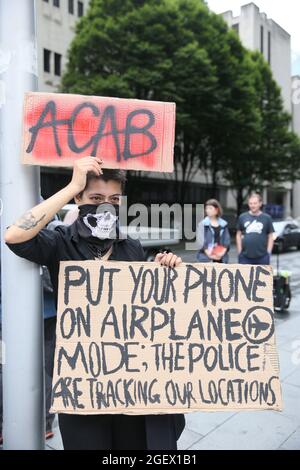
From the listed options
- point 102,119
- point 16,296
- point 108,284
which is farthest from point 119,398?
point 102,119

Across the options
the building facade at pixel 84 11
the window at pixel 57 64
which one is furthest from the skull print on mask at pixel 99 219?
the window at pixel 57 64

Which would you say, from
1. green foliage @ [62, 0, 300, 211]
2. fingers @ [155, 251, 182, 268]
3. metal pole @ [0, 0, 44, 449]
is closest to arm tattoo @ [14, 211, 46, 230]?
metal pole @ [0, 0, 44, 449]

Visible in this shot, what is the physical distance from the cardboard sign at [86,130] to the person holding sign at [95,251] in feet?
0.28

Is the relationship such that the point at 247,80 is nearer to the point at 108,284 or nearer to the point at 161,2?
the point at 161,2

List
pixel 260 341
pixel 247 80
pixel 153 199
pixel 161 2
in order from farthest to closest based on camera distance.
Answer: pixel 153 199 → pixel 247 80 → pixel 161 2 → pixel 260 341

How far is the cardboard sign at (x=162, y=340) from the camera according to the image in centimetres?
181

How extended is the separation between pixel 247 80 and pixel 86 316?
20136 millimetres

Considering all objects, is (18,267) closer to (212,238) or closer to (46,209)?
(46,209)

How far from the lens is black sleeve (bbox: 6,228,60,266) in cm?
171

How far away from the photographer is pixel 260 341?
1915 millimetres

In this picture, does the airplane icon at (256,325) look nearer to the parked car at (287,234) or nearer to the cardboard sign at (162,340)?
the cardboard sign at (162,340)

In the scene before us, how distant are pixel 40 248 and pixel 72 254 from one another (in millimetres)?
150

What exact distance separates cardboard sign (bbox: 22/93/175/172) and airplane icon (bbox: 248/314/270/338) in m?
0.80
